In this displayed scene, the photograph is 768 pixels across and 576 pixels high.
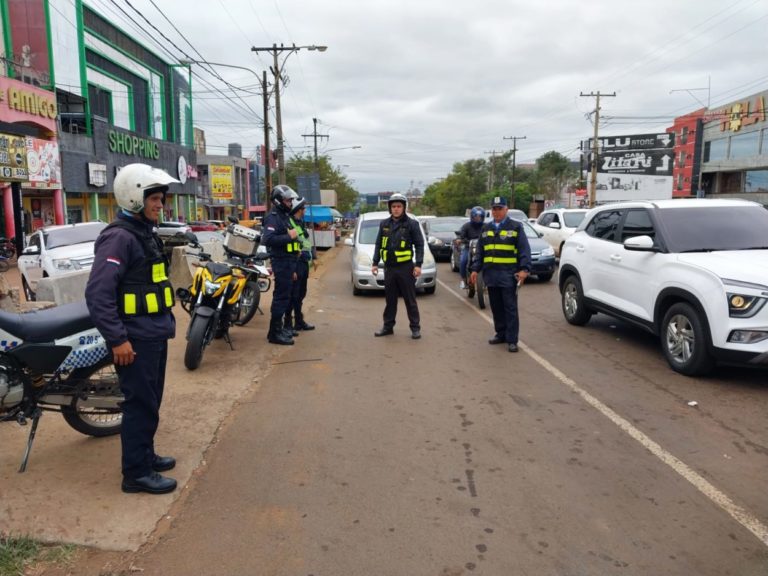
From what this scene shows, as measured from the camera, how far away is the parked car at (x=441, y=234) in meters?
18.7

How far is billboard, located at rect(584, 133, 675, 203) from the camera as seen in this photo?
61875 mm

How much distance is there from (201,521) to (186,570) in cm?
46

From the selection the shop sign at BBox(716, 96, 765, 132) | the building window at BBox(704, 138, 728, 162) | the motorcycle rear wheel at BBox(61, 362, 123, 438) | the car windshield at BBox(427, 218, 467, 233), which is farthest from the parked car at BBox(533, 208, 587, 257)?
the building window at BBox(704, 138, 728, 162)

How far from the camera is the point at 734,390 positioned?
5504 millimetres

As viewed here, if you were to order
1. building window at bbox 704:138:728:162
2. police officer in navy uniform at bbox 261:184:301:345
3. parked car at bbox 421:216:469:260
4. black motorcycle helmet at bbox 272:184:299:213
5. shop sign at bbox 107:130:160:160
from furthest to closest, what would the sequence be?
building window at bbox 704:138:728:162 → shop sign at bbox 107:130:160:160 → parked car at bbox 421:216:469:260 → black motorcycle helmet at bbox 272:184:299:213 → police officer in navy uniform at bbox 261:184:301:345

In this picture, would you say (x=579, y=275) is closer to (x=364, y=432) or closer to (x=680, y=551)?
(x=364, y=432)

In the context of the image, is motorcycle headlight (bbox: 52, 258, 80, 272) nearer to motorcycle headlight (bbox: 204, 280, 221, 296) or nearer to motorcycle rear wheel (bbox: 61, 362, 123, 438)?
motorcycle headlight (bbox: 204, 280, 221, 296)

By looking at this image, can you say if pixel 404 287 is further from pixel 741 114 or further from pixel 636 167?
pixel 636 167

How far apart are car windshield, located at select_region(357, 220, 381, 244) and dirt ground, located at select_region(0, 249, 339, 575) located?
23.7 ft

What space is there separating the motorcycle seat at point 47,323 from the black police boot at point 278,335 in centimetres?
375

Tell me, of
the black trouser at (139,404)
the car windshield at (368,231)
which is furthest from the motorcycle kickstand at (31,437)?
the car windshield at (368,231)

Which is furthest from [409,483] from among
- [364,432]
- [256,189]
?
[256,189]

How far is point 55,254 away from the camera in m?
11.1

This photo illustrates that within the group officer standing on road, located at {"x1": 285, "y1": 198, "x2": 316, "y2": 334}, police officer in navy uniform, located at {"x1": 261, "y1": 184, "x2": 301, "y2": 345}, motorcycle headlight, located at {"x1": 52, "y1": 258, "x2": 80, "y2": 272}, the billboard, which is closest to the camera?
police officer in navy uniform, located at {"x1": 261, "y1": 184, "x2": 301, "y2": 345}
